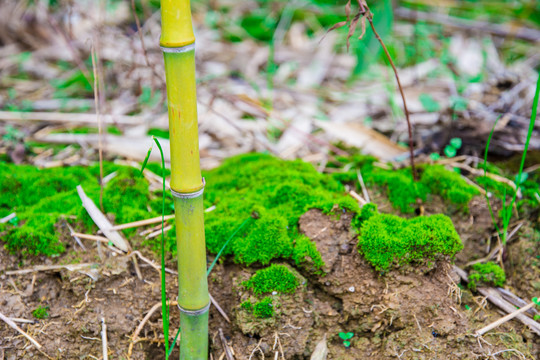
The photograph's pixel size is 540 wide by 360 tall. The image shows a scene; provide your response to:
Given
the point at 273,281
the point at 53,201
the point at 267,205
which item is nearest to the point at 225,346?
the point at 273,281

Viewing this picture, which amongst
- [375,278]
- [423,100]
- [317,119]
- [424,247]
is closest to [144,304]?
[375,278]

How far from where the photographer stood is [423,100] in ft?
10.6

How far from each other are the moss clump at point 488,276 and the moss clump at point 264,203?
59cm

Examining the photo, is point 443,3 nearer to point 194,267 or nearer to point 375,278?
point 375,278

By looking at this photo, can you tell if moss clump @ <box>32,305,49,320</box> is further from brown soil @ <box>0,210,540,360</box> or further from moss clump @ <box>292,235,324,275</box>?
moss clump @ <box>292,235,324,275</box>

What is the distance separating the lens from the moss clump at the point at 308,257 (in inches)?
69.9

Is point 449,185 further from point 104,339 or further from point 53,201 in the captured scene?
point 53,201

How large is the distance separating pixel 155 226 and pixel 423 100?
7.15 ft

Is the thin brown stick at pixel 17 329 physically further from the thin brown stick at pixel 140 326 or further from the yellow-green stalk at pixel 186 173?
the yellow-green stalk at pixel 186 173

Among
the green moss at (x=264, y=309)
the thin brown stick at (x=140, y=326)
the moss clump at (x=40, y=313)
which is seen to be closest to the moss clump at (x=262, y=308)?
the green moss at (x=264, y=309)

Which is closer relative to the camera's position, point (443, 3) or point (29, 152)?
point (29, 152)

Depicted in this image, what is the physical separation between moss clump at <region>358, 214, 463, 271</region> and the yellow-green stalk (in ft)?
2.17

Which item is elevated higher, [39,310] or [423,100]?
[423,100]

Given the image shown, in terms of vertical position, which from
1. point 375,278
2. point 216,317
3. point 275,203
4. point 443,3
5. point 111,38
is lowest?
point 216,317
